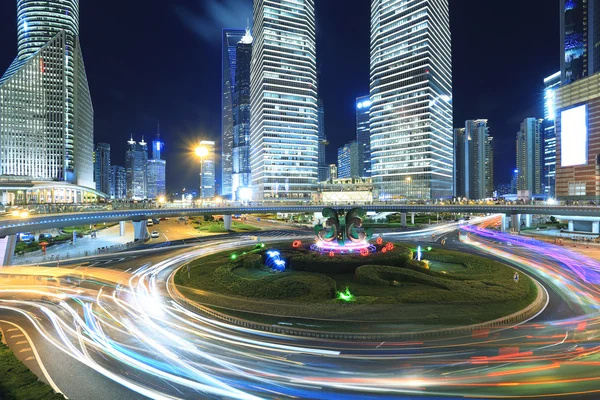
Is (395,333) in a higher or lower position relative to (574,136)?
lower

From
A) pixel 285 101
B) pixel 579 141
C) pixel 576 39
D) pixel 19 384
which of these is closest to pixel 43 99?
pixel 285 101

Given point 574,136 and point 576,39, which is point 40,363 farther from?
point 576,39

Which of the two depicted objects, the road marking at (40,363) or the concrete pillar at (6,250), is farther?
the concrete pillar at (6,250)

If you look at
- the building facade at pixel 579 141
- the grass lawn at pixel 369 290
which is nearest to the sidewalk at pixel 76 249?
the grass lawn at pixel 369 290

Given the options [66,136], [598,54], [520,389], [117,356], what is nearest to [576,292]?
[520,389]

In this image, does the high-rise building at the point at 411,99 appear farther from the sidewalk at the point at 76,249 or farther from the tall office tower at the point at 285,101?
the sidewalk at the point at 76,249
